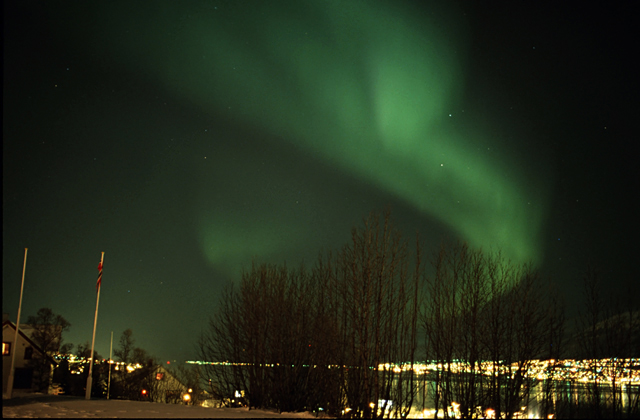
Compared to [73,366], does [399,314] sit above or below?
above

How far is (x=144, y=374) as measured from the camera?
70.4 meters

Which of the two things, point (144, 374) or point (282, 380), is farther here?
point (144, 374)

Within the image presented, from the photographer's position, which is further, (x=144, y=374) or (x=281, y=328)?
(x=144, y=374)

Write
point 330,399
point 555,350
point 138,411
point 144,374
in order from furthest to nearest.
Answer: point 144,374, point 555,350, point 330,399, point 138,411

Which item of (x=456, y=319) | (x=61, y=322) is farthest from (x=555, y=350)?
(x=61, y=322)

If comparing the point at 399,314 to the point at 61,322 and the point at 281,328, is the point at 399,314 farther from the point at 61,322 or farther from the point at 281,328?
the point at 61,322

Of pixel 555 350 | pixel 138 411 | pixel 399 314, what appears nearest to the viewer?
pixel 138 411

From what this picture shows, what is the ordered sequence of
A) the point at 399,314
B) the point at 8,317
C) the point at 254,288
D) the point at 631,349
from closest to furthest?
the point at 399,314
the point at 254,288
the point at 631,349
the point at 8,317

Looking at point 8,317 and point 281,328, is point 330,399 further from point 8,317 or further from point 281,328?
point 8,317

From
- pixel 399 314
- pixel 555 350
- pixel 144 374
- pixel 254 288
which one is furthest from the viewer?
pixel 144 374

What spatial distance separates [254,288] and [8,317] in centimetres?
4721

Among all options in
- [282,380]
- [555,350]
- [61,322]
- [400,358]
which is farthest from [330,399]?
[61,322]

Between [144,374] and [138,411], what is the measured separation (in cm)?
5871

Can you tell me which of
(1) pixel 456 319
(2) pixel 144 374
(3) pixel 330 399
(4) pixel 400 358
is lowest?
(2) pixel 144 374
